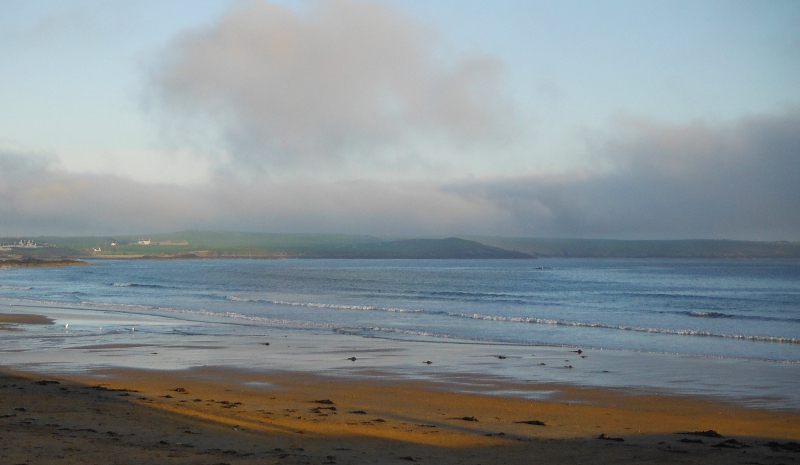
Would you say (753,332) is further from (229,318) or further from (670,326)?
(229,318)

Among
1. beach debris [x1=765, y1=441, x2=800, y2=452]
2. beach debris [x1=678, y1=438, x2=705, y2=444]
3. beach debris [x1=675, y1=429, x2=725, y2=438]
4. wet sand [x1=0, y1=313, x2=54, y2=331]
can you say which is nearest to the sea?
wet sand [x1=0, y1=313, x2=54, y2=331]

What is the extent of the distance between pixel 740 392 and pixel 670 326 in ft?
55.1

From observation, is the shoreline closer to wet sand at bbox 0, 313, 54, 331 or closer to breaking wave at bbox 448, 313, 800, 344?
wet sand at bbox 0, 313, 54, 331

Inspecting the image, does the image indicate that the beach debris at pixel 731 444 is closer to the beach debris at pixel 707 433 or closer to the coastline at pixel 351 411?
the coastline at pixel 351 411

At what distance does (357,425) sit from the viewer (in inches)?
451

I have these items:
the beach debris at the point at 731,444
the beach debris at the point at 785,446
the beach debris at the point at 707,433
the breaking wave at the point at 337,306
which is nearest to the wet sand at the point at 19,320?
the breaking wave at the point at 337,306

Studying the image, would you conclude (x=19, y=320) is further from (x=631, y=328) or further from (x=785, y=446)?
(x=785, y=446)

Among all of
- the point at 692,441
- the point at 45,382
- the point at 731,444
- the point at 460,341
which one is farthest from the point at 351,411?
the point at 460,341

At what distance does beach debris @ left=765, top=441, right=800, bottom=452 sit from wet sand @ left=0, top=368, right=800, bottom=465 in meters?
0.03

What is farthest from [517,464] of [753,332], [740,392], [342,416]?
[753,332]

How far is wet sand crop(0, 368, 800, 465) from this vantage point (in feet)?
30.3

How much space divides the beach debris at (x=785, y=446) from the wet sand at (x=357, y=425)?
26 millimetres

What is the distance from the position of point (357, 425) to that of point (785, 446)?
6.33 meters

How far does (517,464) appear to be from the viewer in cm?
898
